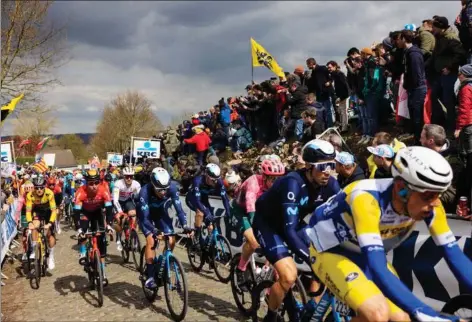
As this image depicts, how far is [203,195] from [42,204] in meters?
3.69

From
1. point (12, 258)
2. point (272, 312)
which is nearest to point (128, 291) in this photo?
point (272, 312)

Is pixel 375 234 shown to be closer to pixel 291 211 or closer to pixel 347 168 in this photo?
pixel 291 211

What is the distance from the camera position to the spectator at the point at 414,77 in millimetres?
8148

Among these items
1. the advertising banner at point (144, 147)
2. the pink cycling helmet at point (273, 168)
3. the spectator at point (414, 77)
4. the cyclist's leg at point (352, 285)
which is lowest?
the cyclist's leg at point (352, 285)

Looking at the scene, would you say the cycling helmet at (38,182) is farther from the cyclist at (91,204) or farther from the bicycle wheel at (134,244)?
the bicycle wheel at (134,244)

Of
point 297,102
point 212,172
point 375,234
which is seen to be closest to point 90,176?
point 212,172

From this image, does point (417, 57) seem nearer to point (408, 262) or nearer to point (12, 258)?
point (408, 262)

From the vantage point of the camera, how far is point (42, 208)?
1048 cm

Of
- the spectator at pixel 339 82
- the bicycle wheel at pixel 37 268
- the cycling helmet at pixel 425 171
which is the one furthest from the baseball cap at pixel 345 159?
the bicycle wheel at pixel 37 268

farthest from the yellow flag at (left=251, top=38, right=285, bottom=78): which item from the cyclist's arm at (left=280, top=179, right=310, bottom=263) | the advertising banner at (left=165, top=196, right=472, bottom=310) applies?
the cyclist's arm at (left=280, top=179, right=310, bottom=263)

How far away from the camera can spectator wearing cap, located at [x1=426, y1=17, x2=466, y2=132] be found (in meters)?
7.84

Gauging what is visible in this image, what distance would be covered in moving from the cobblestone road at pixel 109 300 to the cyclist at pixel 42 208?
2.87ft

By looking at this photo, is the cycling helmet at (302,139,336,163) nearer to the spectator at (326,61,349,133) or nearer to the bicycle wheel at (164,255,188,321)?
the bicycle wheel at (164,255,188,321)

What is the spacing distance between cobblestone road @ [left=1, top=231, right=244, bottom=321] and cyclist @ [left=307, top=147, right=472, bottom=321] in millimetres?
3538
